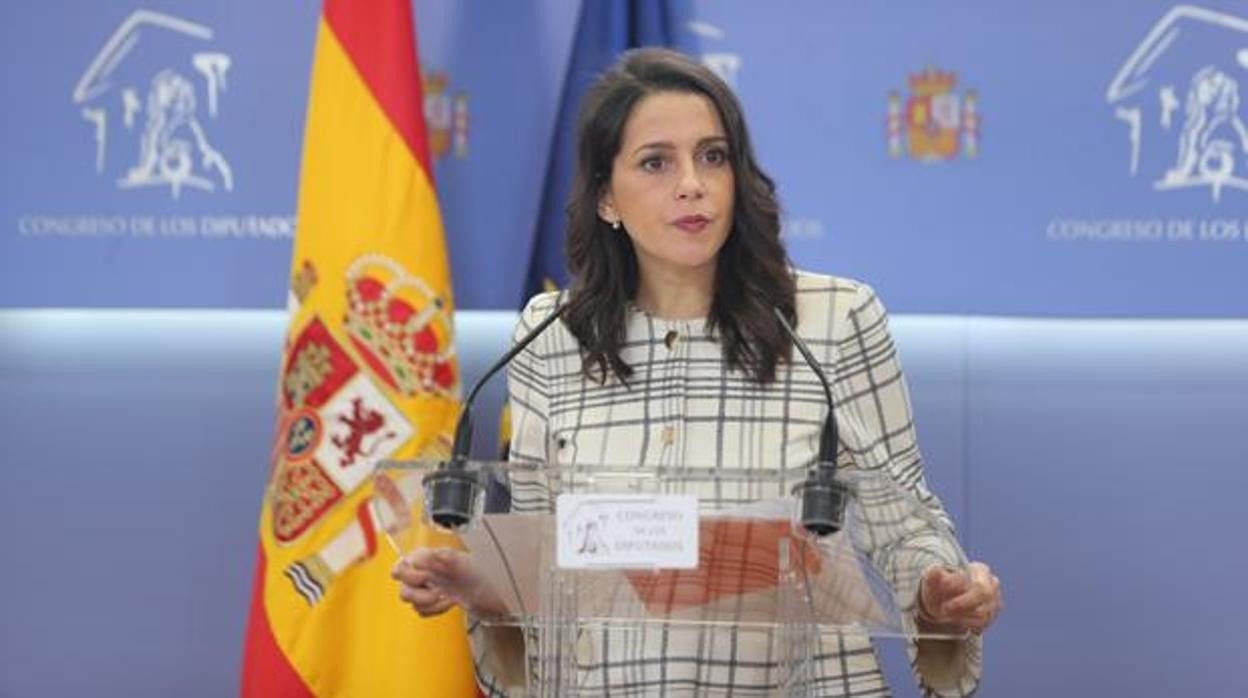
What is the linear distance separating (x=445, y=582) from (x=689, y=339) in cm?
49

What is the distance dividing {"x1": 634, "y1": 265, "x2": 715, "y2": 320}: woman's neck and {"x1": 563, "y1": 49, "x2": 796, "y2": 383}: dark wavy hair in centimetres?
2

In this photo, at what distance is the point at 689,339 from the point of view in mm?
2297

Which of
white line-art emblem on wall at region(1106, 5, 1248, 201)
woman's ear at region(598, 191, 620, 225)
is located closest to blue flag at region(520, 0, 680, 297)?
white line-art emblem on wall at region(1106, 5, 1248, 201)

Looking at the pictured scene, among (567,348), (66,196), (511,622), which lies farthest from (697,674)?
(66,196)

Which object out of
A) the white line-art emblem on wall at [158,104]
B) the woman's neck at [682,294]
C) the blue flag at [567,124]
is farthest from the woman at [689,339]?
the white line-art emblem on wall at [158,104]

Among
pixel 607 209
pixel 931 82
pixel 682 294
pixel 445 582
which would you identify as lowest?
pixel 445 582

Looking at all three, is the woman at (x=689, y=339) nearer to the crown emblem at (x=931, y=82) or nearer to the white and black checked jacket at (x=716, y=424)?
the white and black checked jacket at (x=716, y=424)

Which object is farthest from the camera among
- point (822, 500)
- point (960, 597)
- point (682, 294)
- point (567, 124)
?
point (567, 124)

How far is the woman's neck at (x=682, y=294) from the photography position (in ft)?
7.69

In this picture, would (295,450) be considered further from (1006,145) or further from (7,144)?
(1006,145)

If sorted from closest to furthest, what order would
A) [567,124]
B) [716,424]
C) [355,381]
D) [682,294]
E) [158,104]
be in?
[716,424] → [682,294] → [355,381] → [567,124] → [158,104]

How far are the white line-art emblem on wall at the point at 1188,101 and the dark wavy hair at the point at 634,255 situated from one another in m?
1.52

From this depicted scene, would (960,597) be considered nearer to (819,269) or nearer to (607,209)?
(607,209)

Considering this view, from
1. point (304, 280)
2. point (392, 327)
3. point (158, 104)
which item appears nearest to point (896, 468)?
point (392, 327)
